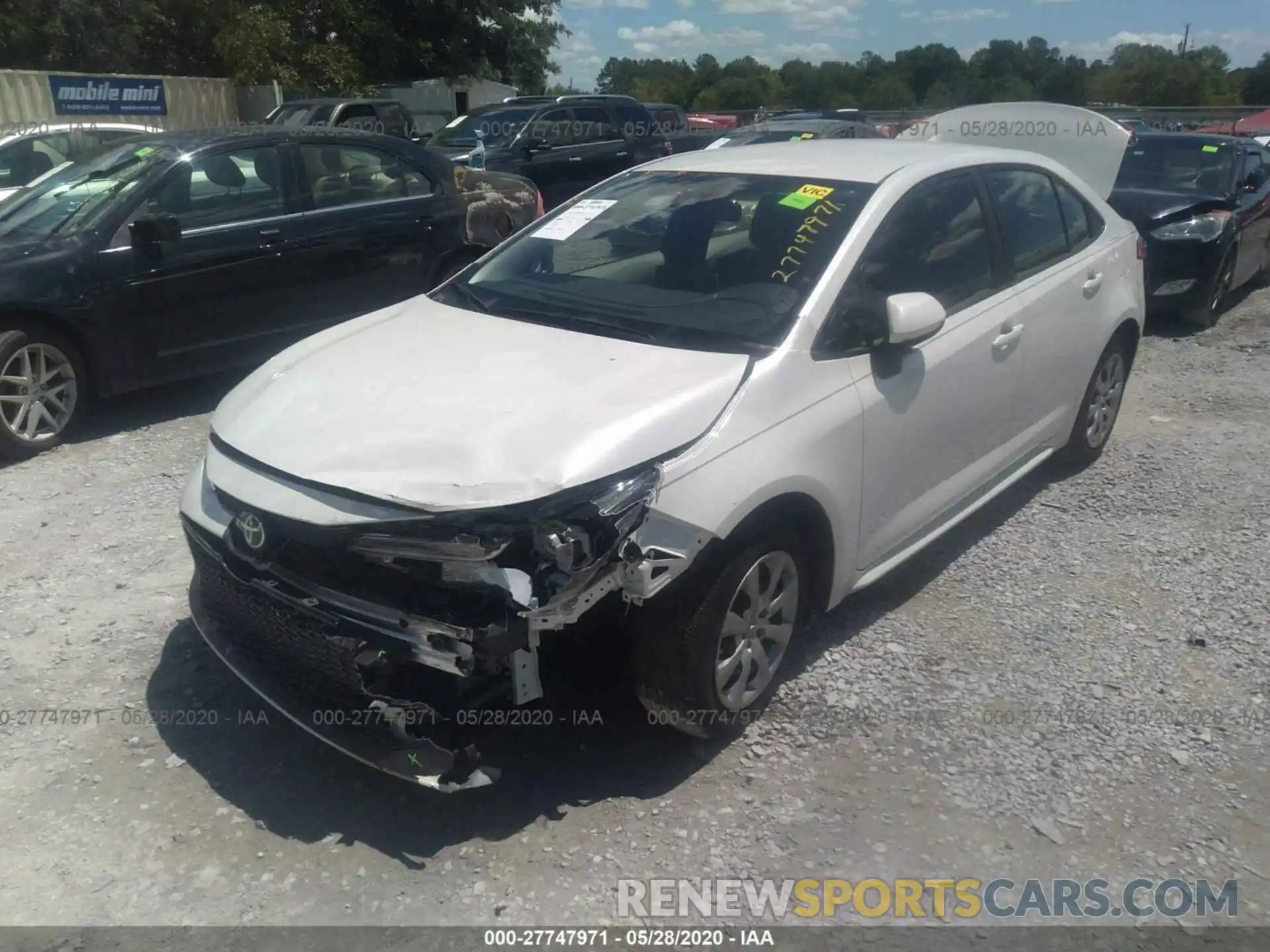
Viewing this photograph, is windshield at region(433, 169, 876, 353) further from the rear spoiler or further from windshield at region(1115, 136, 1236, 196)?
windshield at region(1115, 136, 1236, 196)

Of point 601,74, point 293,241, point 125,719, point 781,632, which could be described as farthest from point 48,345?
point 601,74

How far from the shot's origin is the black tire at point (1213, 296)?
29.5 feet

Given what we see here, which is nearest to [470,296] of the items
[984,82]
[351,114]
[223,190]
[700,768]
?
[700,768]

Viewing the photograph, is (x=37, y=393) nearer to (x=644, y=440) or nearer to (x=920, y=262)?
(x=644, y=440)

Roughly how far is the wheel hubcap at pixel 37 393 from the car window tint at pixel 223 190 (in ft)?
3.41

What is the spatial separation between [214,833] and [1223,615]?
3810 mm

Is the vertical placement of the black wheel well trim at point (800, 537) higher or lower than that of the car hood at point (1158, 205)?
lower

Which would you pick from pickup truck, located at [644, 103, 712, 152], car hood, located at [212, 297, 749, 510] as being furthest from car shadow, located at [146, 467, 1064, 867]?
pickup truck, located at [644, 103, 712, 152]

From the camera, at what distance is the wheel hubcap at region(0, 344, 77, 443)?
18.7 feet

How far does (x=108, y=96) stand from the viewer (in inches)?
821

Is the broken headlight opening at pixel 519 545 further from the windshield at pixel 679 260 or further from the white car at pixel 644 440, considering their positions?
the windshield at pixel 679 260

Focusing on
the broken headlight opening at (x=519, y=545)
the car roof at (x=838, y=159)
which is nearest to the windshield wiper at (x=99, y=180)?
the car roof at (x=838, y=159)

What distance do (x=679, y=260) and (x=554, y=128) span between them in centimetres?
1140

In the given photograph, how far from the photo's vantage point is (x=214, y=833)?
305cm
